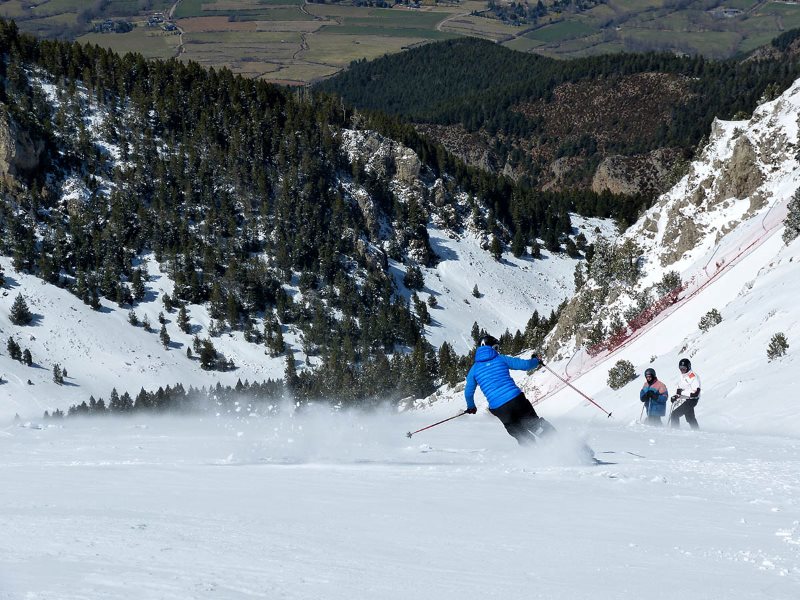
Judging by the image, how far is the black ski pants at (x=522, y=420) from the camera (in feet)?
39.4

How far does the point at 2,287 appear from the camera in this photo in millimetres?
83688

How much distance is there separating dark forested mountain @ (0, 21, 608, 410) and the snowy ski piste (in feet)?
189

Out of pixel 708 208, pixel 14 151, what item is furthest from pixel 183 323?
pixel 708 208

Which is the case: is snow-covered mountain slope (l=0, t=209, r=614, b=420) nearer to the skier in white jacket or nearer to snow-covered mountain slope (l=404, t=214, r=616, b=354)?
snow-covered mountain slope (l=404, t=214, r=616, b=354)

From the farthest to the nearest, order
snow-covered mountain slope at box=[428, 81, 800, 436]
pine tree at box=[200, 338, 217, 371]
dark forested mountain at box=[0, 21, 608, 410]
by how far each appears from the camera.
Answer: dark forested mountain at box=[0, 21, 608, 410]
pine tree at box=[200, 338, 217, 371]
snow-covered mountain slope at box=[428, 81, 800, 436]

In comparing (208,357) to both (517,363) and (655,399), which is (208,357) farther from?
(517,363)

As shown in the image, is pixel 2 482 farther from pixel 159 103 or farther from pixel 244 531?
pixel 159 103

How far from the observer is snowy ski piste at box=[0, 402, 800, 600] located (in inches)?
207

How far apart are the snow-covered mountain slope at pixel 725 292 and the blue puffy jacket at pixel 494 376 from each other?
5398mm

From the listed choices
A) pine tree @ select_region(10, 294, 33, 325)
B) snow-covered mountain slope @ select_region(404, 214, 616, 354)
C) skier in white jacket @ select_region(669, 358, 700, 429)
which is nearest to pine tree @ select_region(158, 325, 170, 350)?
pine tree @ select_region(10, 294, 33, 325)

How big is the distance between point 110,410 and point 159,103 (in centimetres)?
→ 5933

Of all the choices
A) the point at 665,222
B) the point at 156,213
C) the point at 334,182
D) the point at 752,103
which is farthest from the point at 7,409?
the point at 752,103

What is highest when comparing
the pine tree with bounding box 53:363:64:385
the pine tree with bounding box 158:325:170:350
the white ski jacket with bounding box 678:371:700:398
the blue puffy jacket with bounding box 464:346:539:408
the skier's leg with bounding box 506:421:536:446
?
the blue puffy jacket with bounding box 464:346:539:408

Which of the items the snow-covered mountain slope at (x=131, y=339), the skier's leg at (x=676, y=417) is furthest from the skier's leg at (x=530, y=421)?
the snow-covered mountain slope at (x=131, y=339)
